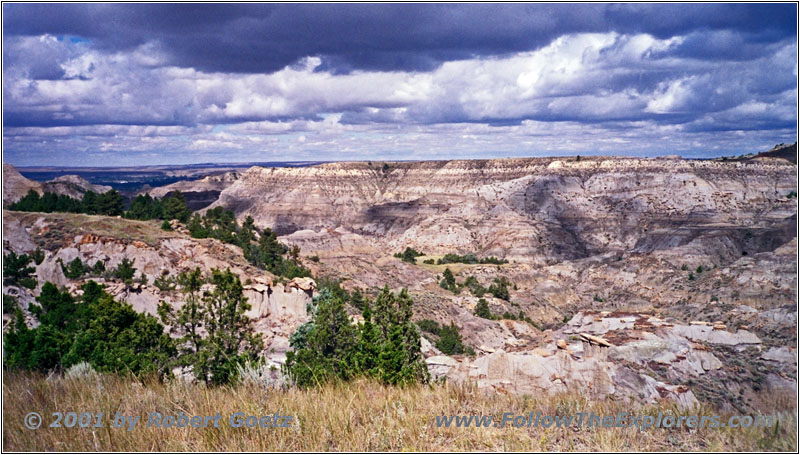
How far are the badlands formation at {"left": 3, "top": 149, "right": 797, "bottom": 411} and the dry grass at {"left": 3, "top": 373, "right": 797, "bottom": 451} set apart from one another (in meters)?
2.53

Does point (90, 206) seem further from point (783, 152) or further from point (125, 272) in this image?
point (783, 152)

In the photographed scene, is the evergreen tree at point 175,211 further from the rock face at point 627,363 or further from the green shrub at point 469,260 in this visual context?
the green shrub at point 469,260

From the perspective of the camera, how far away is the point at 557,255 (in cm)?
8612

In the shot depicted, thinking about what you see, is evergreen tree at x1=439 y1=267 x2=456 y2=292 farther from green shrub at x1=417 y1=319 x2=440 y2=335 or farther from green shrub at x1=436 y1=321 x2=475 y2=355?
green shrub at x1=436 y1=321 x2=475 y2=355

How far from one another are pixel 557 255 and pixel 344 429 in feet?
280

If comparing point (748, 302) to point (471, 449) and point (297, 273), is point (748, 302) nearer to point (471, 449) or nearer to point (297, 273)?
point (297, 273)

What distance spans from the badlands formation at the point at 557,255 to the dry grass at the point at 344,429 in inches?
99.5

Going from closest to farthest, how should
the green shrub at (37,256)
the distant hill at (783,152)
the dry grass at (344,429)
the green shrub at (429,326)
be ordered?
the dry grass at (344,429), the green shrub at (37,256), the green shrub at (429,326), the distant hill at (783,152)

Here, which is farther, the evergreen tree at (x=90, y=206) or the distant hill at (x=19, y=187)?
the distant hill at (x=19, y=187)

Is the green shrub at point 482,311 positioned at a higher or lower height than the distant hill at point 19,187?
lower

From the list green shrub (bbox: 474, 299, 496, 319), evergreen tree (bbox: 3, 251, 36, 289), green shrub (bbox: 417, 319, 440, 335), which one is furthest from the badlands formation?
green shrub (bbox: 417, 319, 440, 335)

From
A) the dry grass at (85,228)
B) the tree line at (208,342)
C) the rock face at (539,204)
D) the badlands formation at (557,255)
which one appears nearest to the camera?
the tree line at (208,342)

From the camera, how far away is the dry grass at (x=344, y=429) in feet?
16.1

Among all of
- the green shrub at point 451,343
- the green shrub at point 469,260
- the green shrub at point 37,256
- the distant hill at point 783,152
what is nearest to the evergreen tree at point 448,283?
the green shrub at point 469,260
